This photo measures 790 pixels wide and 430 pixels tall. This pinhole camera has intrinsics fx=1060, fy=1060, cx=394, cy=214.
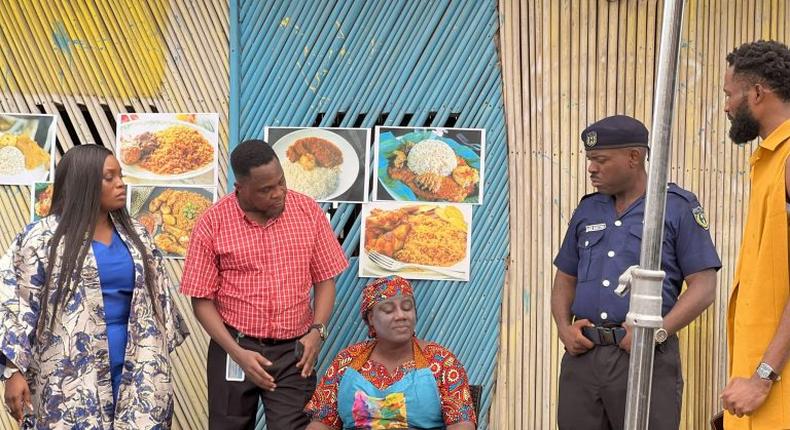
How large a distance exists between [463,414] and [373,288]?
76 centimetres

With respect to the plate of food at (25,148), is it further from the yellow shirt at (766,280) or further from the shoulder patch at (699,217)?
the yellow shirt at (766,280)

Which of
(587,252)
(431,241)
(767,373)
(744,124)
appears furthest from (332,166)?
(767,373)

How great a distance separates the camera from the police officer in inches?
178

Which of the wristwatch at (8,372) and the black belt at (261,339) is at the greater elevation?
the black belt at (261,339)

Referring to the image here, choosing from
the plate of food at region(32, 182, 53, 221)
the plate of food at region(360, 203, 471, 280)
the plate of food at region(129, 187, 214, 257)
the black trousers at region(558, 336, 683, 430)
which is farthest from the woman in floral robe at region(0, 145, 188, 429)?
the black trousers at region(558, 336, 683, 430)

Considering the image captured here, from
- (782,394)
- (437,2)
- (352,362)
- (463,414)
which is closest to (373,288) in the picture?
(352,362)

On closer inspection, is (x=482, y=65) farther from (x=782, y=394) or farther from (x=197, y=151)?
(x=782, y=394)

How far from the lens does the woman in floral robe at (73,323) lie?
4.62 m

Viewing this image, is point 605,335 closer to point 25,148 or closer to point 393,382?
point 393,382

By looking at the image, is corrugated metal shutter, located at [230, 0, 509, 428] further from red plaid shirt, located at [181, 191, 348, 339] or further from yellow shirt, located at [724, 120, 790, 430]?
yellow shirt, located at [724, 120, 790, 430]

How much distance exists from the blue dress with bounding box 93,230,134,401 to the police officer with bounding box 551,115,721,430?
6.49 feet

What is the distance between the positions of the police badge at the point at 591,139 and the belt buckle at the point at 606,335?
31.6 inches

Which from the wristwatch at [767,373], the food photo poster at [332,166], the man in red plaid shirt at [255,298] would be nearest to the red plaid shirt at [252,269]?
the man in red plaid shirt at [255,298]

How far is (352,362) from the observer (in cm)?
510
